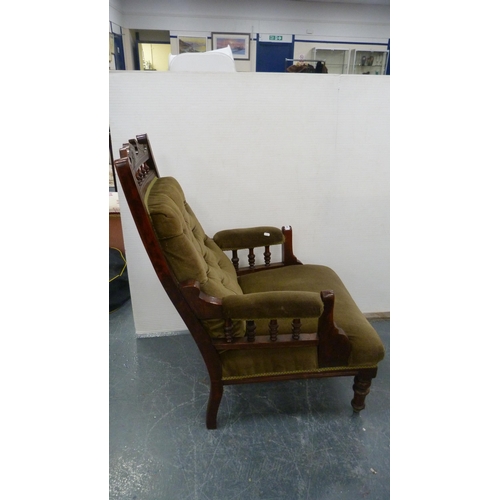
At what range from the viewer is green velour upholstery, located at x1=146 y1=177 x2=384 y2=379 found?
42.1 inches

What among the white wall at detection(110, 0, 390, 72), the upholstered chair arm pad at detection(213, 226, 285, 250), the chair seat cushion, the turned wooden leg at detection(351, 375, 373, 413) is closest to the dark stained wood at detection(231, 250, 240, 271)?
the upholstered chair arm pad at detection(213, 226, 285, 250)

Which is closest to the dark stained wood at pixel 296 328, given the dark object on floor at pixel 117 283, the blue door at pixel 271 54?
the dark object on floor at pixel 117 283

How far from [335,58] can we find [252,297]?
683cm

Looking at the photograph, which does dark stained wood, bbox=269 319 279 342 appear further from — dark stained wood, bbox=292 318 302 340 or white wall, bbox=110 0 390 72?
white wall, bbox=110 0 390 72

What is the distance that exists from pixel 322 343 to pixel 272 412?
47 cm

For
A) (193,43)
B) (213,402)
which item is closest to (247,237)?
(213,402)

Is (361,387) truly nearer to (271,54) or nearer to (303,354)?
(303,354)

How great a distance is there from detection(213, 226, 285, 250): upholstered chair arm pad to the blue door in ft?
18.7

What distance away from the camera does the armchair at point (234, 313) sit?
1.05 metres

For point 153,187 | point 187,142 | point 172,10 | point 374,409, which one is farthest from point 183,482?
point 172,10

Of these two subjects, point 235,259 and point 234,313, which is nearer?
point 234,313

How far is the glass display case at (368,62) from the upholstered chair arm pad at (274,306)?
648cm

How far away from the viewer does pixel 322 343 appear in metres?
1.19

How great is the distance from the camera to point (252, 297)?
3.61 ft
